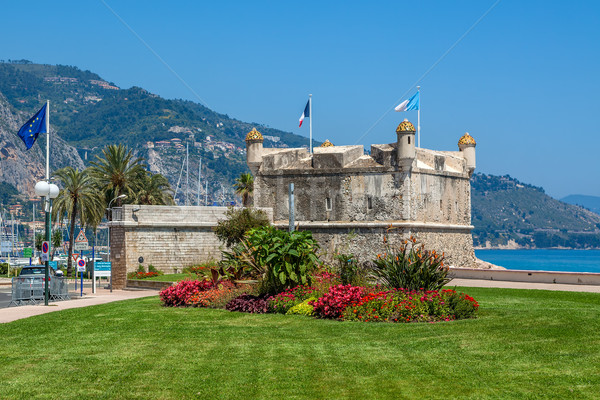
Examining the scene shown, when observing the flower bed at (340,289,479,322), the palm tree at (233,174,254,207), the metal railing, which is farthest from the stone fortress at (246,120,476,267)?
the palm tree at (233,174,254,207)

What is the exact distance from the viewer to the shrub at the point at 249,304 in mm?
19605

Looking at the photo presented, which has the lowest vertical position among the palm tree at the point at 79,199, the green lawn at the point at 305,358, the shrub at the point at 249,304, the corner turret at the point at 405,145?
the green lawn at the point at 305,358

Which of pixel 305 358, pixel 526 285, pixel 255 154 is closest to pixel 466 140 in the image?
pixel 255 154

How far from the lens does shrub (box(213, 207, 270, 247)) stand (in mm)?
40356

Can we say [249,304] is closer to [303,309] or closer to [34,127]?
[303,309]

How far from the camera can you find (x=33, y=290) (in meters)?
28.1

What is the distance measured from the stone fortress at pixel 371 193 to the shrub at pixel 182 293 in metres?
19.1

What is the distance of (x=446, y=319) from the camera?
16875 millimetres

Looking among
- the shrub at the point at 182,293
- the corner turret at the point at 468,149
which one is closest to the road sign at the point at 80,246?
the shrub at the point at 182,293

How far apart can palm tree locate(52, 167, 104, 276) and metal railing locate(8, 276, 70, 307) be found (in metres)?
27.8

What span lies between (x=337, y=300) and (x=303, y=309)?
1.20 meters

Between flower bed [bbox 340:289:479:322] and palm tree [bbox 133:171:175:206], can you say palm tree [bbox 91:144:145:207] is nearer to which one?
palm tree [bbox 133:171:175:206]

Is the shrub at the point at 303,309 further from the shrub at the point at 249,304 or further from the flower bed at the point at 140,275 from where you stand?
the flower bed at the point at 140,275

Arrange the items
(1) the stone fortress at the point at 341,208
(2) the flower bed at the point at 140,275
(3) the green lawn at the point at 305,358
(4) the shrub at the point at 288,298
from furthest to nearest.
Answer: (2) the flower bed at the point at 140,275 < (1) the stone fortress at the point at 341,208 < (4) the shrub at the point at 288,298 < (3) the green lawn at the point at 305,358
